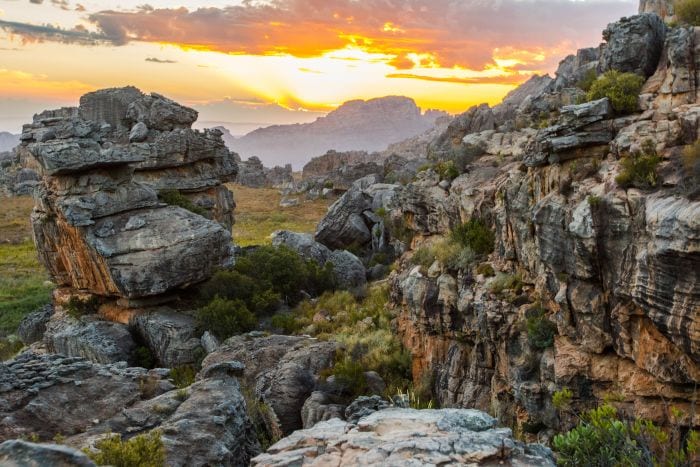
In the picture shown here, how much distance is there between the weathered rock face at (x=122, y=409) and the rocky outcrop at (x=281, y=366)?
135 inches

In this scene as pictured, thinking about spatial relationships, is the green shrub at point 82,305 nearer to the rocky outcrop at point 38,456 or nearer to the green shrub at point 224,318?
the green shrub at point 224,318

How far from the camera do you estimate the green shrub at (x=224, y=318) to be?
24.5m

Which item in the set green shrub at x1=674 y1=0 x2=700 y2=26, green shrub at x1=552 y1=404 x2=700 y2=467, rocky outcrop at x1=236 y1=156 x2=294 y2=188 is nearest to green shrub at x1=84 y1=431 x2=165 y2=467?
green shrub at x1=552 y1=404 x2=700 y2=467

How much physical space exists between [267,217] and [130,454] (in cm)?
6040

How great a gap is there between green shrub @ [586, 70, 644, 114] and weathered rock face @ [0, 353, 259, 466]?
40.8ft

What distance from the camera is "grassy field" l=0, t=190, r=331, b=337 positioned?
35.7 metres

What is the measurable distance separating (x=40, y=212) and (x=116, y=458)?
23.2 m

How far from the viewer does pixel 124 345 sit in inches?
939

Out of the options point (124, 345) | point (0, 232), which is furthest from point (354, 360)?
point (0, 232)

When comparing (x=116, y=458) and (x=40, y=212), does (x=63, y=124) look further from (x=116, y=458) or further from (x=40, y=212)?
(x=116, y=458)

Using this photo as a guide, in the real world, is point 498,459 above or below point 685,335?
below

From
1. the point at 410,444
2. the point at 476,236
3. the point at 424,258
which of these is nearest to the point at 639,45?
the point at 476,236

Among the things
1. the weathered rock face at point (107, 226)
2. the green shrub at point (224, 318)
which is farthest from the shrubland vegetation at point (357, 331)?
the weathered rock face at point (107, 226)

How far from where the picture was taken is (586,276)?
1217cm
